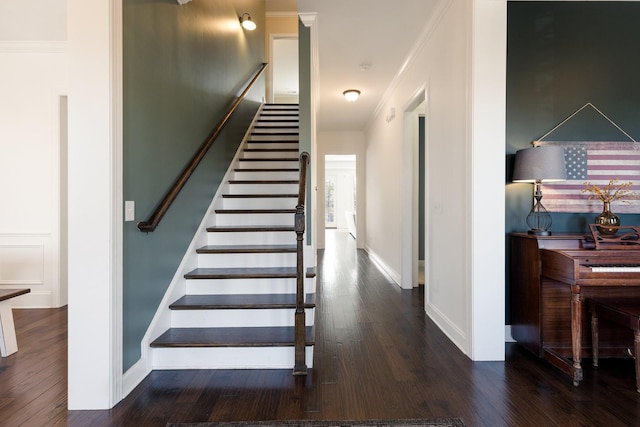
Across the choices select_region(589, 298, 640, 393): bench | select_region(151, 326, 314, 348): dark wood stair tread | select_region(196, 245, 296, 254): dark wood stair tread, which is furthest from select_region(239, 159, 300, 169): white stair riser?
select_region(589, 298, 640, 393): bench

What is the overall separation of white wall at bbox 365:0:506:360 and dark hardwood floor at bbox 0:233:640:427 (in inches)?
12.8

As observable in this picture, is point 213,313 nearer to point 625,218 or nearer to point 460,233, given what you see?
point 460,233

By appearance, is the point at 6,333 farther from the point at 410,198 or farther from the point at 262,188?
the point at 410,198

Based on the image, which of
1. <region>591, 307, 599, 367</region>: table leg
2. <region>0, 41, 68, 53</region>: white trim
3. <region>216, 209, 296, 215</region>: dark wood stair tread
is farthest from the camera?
<region>0, 41, 68, 53</region>: white trim

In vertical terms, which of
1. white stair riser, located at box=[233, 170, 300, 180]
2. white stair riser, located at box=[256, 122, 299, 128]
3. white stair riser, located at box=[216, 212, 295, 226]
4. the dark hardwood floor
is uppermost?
white stair riser, located at box=[256, 122, 299, 128]

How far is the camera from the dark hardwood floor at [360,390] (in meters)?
1.71

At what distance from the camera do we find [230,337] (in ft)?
7.41

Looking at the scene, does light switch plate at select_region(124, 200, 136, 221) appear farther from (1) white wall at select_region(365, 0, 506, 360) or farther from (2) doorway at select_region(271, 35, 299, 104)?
(2) doorway at select_region(271, 35, 299, 104)

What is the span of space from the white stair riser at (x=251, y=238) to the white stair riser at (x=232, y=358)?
1.14 metres

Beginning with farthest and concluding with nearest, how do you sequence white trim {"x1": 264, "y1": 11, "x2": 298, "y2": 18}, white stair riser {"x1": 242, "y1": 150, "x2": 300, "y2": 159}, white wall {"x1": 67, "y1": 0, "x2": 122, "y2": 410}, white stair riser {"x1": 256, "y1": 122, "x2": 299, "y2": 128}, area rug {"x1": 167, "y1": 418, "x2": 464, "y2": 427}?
1. white trim {"x1": 264, "y1": 11, "x2": 298, "y2": 18}
2. white stair riser {"x1": 256, "y1": 122, "x2": 299, "y2": 128}
3. white stair riser {"x1": 242, "y1": 150, "x2": 300, "y2": 159}
4. white wall {"x1": 67, "y1": 0, "x2": 122, "y2": 410}
5. area rug {"x1": 167, "y1": 418, "x2": 464, "y2": 427}

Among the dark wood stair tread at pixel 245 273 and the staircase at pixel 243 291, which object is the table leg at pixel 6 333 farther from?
the dark wood stair tread at pixel 245 273

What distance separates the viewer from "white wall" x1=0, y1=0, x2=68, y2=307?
3525 millimetres

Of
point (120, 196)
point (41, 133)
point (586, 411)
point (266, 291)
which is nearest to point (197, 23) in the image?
point (120, 196)

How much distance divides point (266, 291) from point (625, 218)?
298 centimetres
